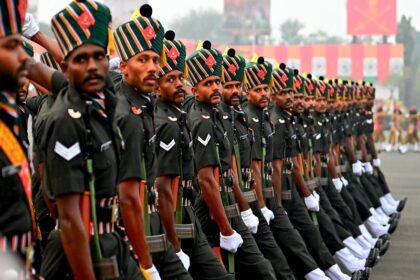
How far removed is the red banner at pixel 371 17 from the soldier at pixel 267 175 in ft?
220

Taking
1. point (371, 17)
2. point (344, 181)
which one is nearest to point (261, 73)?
point (344, 181)

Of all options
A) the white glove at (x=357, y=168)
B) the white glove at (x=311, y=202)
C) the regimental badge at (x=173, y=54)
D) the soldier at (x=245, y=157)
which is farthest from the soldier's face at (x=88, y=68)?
the white glove at (x=357, y=168)

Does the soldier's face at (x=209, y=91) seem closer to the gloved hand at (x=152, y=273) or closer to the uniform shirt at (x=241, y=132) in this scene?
the uniform shirt at (x=241, y=132)

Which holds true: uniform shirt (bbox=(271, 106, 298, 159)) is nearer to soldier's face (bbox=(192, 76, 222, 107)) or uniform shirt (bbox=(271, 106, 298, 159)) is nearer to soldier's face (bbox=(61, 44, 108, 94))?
soldier's face (bbox=(192, 76, 222, 107))

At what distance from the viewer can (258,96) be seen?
29.5 ft

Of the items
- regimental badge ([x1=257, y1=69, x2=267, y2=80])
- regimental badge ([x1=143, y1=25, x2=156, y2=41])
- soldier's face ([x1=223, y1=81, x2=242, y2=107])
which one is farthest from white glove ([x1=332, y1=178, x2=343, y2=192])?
regimental badge ([x1=143, y1=25, x2=156, y2=41])

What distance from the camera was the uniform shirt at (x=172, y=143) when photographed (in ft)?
20.2

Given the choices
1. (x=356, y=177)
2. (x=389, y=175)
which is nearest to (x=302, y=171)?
(x=356, y=177)

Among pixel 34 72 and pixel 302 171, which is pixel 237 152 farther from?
pixel 34 72

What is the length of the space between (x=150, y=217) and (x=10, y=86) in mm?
2221

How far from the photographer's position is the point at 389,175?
2548cm

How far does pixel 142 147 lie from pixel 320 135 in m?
7.12

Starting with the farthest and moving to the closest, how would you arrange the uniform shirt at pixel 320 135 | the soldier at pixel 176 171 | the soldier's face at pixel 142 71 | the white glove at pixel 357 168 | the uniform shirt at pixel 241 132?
1. the white glove at pixel 357 168
2. the uniform shirt at pixel 320 135
3. the uniform shirt at pixel 241 132
4. the soldier at pixel 176 171
5. the soldier's face at pixel 142 71

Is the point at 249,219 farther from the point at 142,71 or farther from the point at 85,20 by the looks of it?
the point at 85,20
